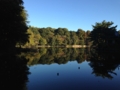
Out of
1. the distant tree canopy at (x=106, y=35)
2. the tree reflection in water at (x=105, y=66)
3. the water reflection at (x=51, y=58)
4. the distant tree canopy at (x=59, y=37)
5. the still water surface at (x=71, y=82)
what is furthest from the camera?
the distant tree canopy at (x=59, y=37)

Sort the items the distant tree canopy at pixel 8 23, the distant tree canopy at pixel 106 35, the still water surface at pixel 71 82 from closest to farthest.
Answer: the still water surface at pixel 71 82 < the distant tree canopy at pixel 8 23 < the distant tree canopy at pixel 106 35

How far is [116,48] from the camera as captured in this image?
172 ft

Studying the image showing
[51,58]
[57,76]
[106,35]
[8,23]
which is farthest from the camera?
[106,35]

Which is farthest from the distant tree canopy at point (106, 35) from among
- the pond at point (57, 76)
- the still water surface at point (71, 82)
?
the still water surface at point (71, 82)

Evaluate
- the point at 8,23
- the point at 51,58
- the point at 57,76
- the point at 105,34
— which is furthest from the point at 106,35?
the point at 57,76

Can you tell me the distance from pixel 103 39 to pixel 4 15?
41106 mm

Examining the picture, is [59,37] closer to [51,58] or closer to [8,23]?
[51,58]

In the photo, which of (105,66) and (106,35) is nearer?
(105,66)

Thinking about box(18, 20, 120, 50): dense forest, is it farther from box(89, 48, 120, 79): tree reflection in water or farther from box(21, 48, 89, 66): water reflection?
box(89, 48, 120, 79): tree reflection in water

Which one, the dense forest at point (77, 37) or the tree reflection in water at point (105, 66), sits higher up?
the dense forest at point (77, 37)

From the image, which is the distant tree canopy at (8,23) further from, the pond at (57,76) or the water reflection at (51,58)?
the pond at (57,76)

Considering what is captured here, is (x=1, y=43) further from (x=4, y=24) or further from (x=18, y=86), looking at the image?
(x=18, y=86)

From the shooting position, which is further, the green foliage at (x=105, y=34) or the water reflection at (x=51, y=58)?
the green foliage at (x=105, y=34)

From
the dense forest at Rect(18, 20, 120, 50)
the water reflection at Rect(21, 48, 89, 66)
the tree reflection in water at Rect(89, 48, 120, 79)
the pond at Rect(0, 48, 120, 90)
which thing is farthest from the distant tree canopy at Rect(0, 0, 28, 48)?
the dense forest at Rect(18, 20, 120, 50)
